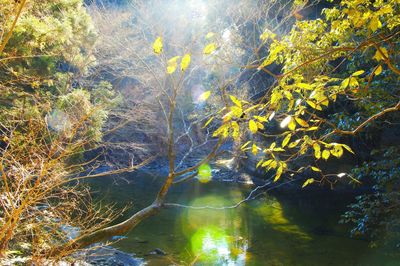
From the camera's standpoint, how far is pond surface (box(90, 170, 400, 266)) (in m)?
8.77

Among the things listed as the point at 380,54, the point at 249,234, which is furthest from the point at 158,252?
the point at 380,54

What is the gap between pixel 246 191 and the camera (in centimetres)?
1703

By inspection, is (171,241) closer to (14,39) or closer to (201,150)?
(14,39)

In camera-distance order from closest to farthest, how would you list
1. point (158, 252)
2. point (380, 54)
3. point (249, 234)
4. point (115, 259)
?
point (380, 54)
point (115, 259)
point (158, 252)
point (249, 234)

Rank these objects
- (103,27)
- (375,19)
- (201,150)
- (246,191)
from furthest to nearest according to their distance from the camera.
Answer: (201,150) → (246,191) → (103,27) → (375,19)

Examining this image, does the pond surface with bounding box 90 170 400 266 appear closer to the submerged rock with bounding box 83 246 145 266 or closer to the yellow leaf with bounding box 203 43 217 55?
the submerged rock with bounding box 83 246 145 266

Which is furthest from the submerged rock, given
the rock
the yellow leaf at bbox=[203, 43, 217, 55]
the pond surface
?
the yellow leaf at bbox=[203, 43, 217, 55]

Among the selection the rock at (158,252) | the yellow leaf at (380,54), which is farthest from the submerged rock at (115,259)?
the yellow leaf at (380,54)

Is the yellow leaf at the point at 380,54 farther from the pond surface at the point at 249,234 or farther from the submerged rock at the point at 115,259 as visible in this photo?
the submerged rock at the point at 115,259

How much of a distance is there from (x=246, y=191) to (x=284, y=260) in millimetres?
8360

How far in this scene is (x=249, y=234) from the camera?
10734 millimetres

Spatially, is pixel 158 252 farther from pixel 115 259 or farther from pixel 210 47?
pixel 210 47

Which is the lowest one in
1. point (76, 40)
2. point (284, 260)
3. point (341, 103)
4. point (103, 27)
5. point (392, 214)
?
point (284, 260)

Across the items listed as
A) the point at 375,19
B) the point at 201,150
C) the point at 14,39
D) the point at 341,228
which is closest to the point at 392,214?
the point at 341,228
